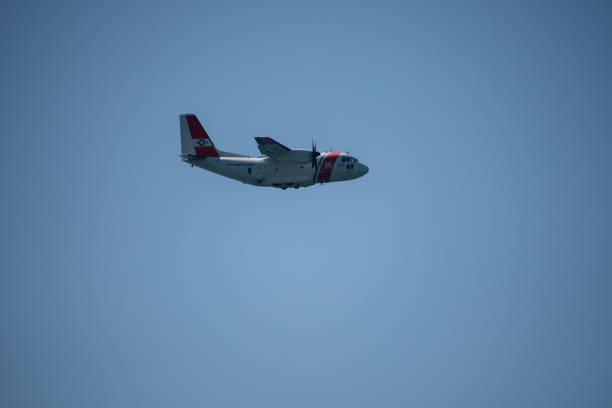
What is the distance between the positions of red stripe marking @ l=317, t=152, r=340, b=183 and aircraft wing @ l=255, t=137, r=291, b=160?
435cm

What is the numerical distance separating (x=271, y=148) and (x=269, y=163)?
91.3 inches

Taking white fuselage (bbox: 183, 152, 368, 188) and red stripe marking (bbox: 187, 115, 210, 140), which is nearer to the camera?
white fuselage (bbox: 183, 152, 368, 188)

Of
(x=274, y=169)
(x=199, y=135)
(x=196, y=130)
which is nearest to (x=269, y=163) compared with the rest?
(x=274, y=169)

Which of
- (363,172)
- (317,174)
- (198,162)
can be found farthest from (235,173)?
(363,172)

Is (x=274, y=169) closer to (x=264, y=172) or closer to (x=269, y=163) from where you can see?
(x=269, y=163)

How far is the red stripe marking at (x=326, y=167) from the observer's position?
61312 mm

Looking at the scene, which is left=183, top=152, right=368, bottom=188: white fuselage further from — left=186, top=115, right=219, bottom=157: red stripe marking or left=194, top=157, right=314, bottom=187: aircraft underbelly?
left=186, top=115, right=219, bottom=157: red stripe marking

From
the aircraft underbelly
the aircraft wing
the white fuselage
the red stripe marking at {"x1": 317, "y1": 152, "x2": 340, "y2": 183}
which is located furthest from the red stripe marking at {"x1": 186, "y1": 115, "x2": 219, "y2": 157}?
the red stripe marking at {"x1": 317, "y1": 152, "x2": 340, "y2": 183}

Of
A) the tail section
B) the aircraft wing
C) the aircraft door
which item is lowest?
the aircraft door

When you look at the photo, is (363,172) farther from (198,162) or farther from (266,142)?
Answer: (198,162)

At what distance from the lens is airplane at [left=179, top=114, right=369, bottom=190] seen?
59750 millimetres

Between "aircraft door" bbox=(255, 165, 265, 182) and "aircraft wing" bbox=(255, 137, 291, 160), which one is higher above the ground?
"aircraft wing" bbox=(255, 137, 291, 160)

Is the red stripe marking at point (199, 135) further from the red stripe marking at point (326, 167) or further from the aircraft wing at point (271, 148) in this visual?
the red stripe marking at point (326, 167)

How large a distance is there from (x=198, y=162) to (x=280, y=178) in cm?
866
